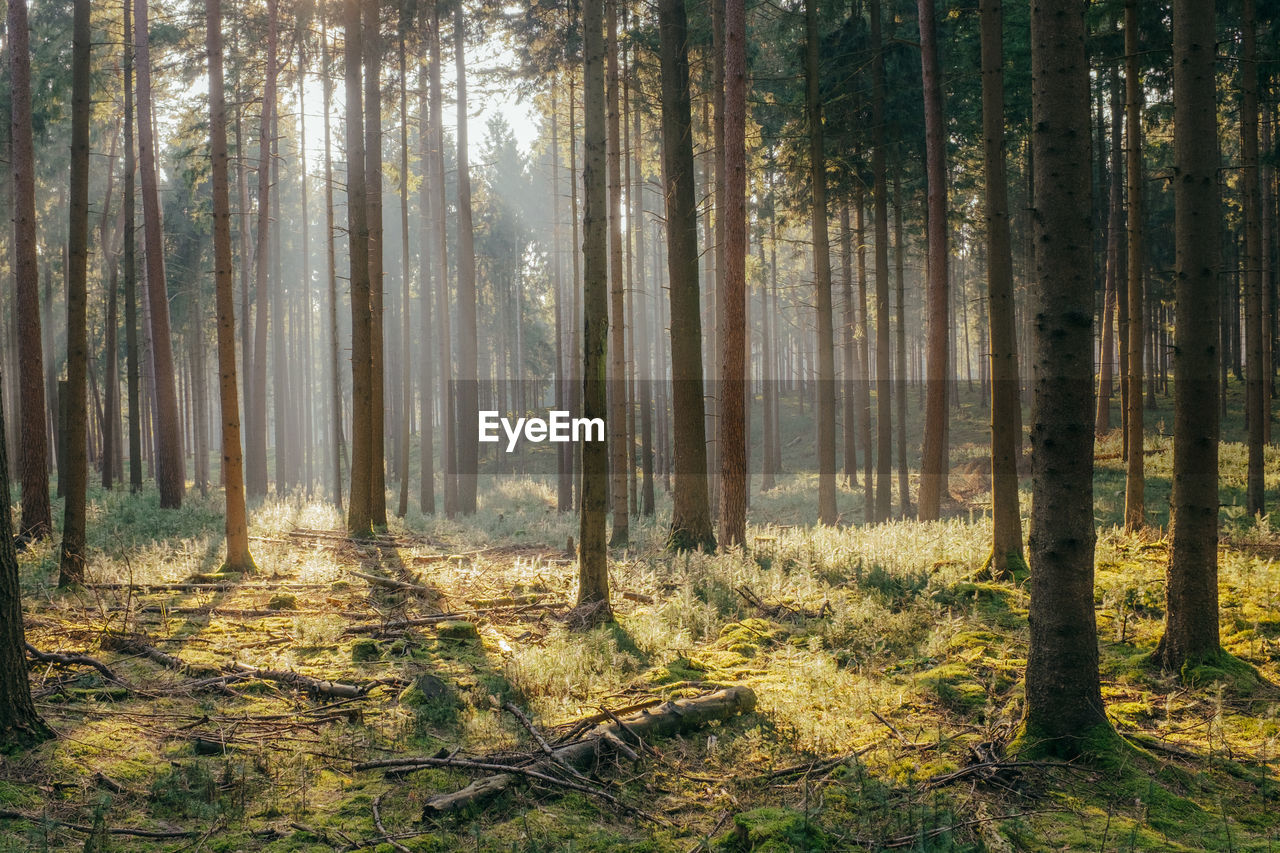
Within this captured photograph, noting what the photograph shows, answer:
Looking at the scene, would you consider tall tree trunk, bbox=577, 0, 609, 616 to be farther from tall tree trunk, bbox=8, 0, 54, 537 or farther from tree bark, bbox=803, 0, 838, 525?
tall tree trunk, bbox=8, 0, 54, 537

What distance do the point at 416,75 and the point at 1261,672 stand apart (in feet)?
72.1

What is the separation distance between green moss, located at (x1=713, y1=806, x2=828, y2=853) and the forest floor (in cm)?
2

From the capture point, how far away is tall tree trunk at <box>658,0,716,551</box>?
12.4 m

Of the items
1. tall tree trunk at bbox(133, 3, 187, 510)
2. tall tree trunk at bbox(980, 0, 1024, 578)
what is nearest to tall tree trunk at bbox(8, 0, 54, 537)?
tall tree trunk at bbox(133, 3, 187, 510)

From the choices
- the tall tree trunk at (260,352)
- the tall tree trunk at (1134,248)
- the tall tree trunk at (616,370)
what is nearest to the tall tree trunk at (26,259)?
the tall tree trunk at (260,352)

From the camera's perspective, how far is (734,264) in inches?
455

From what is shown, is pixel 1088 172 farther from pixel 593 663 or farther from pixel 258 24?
pixel 258 24

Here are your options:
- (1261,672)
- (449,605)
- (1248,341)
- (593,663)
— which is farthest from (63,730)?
(1248,341)

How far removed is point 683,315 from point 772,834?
9.48 metres

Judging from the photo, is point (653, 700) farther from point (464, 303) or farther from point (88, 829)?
point (464, 303)

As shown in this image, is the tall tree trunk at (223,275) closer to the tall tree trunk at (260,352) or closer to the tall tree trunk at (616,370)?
the tall tree trunk at (616,370)

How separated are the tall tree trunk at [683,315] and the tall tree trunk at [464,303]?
8807mm

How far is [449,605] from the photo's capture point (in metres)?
9.69

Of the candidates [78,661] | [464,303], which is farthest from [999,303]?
[464,303]
